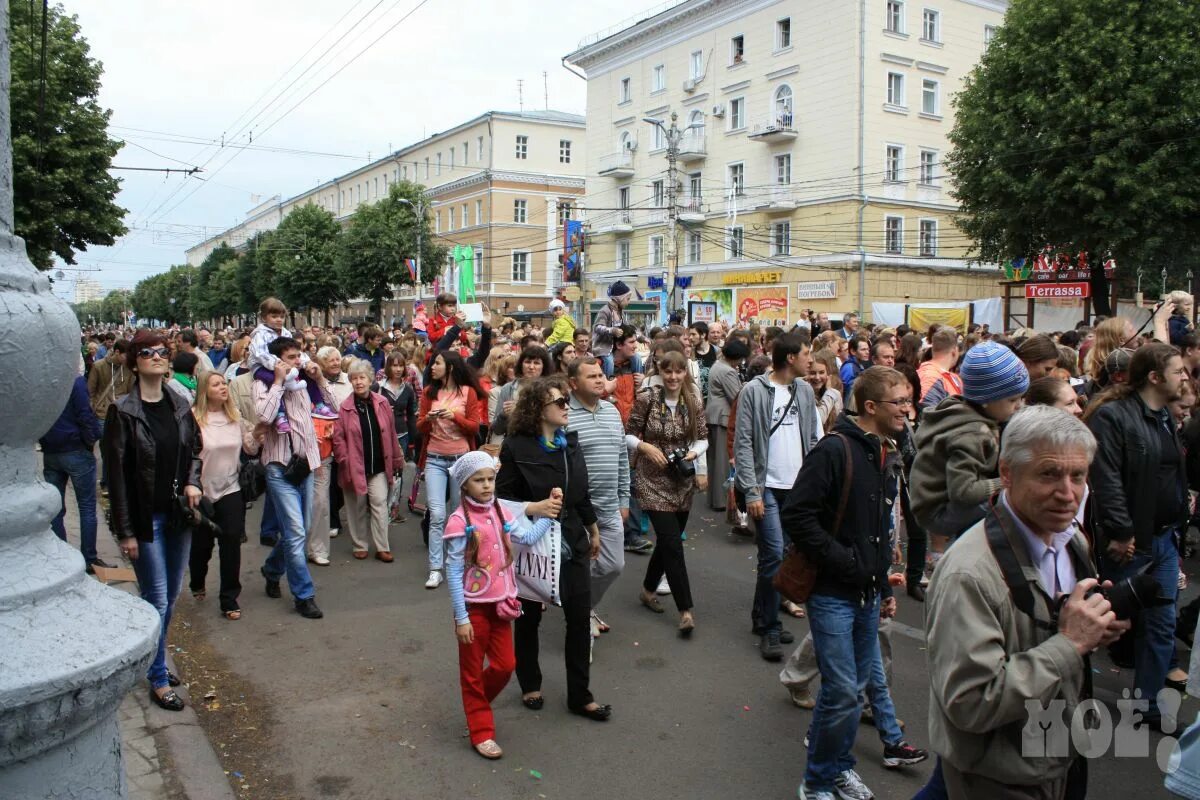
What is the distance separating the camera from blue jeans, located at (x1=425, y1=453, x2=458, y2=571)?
7.48 metres

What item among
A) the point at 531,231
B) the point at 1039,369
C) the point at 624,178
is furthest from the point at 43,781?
the point at 531,231

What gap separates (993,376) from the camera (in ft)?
13.1

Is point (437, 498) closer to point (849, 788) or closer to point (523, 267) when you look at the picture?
point (849, 788)

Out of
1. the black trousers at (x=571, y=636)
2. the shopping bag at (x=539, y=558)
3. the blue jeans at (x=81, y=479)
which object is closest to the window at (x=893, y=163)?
the blue jeans at (x=81, y=479)

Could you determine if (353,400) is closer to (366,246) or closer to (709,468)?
(709,468)

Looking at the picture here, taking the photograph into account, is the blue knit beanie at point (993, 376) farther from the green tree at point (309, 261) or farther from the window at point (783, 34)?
the green tree at point (309, 261)

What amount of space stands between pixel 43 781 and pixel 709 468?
26.8ft

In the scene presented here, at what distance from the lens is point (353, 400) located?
8070 millimetres

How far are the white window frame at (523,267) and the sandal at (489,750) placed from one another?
60.3 metres

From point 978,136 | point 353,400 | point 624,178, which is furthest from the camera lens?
point 624,178

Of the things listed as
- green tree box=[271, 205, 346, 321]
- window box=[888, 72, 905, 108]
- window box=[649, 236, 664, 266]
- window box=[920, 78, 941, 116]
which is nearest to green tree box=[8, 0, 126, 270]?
window box=[649, 236, 664, 266]

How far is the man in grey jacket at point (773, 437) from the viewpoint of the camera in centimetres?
594

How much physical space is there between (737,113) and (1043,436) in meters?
42.6

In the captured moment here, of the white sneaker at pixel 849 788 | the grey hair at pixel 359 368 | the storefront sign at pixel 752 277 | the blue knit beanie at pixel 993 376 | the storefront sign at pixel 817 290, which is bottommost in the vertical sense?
the white sneaker at pixel 849 788
